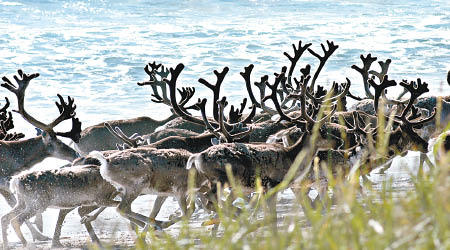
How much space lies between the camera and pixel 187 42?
98.7 ft

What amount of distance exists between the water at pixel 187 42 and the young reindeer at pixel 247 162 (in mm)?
5055

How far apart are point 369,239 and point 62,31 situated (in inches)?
1135

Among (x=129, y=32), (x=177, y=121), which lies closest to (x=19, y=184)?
(x=177, y=121)

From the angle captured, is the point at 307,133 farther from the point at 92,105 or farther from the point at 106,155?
the point at 92,105

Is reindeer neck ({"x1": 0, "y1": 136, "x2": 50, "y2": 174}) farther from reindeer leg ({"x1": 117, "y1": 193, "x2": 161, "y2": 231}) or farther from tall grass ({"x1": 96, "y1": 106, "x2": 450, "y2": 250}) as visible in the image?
tall grass ({"x1": 96, "y1": 106, "x2": 450, "y2": 250})

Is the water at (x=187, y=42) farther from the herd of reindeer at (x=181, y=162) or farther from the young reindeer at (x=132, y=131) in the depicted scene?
the herd of reindeer at (x=181, y=162)

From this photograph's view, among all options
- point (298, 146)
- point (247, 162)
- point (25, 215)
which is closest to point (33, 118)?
point (25, 215)

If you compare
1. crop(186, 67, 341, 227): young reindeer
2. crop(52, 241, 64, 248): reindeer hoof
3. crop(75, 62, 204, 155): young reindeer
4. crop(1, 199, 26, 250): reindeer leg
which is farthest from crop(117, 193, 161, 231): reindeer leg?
crop(75, 62, 204, 155): young reindeer

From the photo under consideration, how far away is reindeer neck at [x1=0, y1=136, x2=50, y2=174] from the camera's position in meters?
10.1

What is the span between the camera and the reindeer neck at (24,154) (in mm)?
10141

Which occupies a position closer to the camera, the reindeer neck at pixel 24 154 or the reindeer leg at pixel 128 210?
the reindeer leg at pixel 128 210

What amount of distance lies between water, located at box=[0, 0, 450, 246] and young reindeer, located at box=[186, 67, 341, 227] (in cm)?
506

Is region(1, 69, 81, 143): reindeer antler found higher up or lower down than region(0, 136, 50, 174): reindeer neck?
higher up

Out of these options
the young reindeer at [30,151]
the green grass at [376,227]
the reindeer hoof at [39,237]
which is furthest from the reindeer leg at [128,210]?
the green grass at [376,227]
